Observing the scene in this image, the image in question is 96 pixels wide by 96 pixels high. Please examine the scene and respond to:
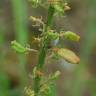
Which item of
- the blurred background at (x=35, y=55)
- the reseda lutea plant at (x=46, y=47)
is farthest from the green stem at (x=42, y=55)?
the blurred background at (x=35, y=55)

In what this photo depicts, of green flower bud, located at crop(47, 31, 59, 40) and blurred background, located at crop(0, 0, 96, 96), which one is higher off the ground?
green flower bud, located at crop(47, 31, 59, 40)

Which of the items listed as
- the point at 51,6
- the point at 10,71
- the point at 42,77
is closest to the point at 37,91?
the point at 42,77

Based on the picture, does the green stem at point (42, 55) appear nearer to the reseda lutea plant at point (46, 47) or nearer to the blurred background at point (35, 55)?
the reseda lutea plant at point (46, 47)

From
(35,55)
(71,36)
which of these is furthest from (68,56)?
(35,55)

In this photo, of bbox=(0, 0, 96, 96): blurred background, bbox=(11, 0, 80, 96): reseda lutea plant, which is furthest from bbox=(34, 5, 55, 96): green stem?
bbox=(0, 0, 96, 96): blurred background

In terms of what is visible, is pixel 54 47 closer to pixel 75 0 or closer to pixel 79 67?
pixel 79 67

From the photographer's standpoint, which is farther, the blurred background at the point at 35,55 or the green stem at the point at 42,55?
the blurred background at the point at 35,55

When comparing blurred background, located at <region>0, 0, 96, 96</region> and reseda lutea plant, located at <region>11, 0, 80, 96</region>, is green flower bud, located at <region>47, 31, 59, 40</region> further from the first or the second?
blurred background, located at <region>0, 0, 96, 96</region>

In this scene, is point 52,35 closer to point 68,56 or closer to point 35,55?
point 68,56
